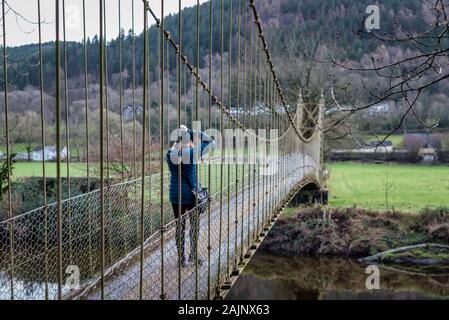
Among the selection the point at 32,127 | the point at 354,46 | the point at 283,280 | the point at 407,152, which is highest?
the point at 354,46

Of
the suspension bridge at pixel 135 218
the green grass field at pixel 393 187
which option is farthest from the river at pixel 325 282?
the suspension bridge at pixel 135 218

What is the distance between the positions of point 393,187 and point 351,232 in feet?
8.16

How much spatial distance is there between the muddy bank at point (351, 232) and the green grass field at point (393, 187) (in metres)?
0.48

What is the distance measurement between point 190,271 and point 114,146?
17.7 feet

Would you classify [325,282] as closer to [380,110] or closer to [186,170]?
[380,110]

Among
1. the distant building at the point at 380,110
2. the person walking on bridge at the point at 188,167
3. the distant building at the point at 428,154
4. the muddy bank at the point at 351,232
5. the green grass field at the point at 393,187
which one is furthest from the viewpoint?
the distant building at the point at 428,154

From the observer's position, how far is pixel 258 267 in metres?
10.7

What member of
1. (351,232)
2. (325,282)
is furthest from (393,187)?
(325,282)

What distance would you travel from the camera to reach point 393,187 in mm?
13273

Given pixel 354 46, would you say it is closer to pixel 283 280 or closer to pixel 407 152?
pixel 407 152

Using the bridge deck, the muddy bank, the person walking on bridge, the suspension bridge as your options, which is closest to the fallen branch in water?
the muddy bank

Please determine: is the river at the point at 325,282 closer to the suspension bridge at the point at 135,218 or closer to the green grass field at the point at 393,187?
the green grass field at the point at 393,187

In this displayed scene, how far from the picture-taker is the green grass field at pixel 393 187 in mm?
12125
